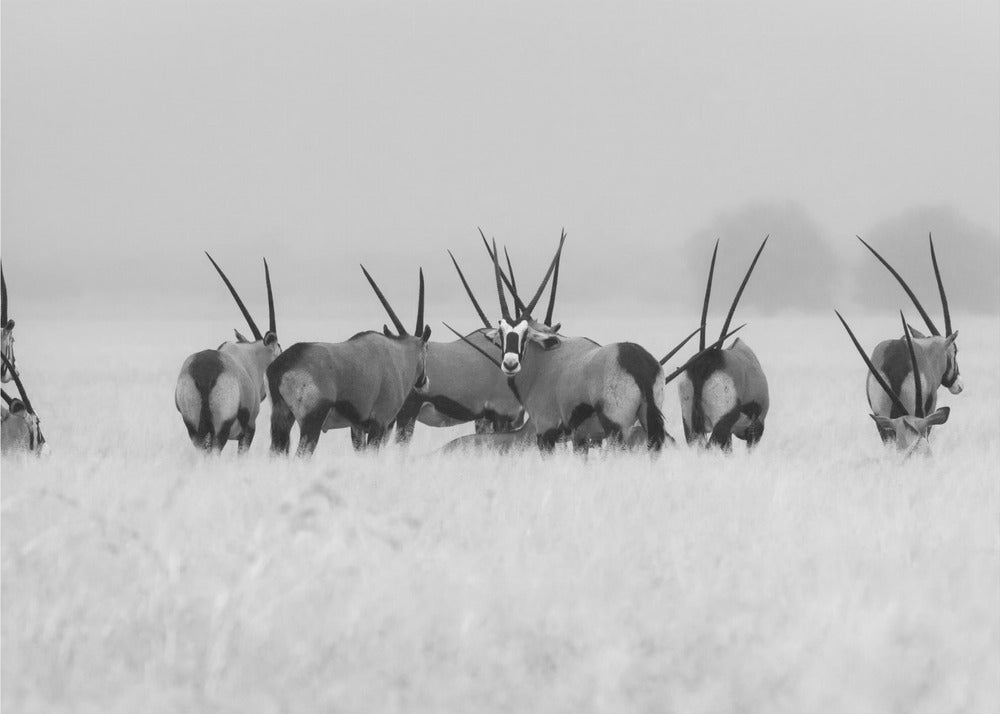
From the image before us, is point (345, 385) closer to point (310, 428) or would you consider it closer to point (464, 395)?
point (310, 428)

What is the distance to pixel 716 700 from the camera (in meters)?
4.51

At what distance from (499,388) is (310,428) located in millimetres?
2356

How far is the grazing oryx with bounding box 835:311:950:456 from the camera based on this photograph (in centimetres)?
1060

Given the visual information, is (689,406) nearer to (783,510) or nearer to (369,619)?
(783,510)

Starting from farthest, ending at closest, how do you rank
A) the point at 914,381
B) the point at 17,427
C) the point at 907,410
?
the point at 907,410 < the point at 914,381 < the point at 17,427

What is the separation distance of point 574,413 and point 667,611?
5.33 meters

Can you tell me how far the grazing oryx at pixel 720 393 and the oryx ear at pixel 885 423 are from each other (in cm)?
94

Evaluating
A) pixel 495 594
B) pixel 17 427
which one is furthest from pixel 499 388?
pixel 495 594

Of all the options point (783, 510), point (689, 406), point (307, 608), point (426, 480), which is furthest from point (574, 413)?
point (307, 608)

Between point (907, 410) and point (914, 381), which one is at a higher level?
point (914, 381)

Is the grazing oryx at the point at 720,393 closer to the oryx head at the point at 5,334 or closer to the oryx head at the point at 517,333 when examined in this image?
the oryx head at the point at 517,333

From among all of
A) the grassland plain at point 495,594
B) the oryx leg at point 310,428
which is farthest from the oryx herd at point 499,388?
the grassland plain at point 495,594

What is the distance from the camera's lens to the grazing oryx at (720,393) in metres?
11.0

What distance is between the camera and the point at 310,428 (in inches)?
405
